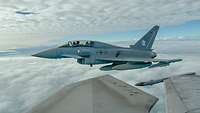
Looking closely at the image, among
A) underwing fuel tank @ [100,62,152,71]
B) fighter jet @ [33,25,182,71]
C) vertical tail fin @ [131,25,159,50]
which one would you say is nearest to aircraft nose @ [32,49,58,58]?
fighter jet @ [33,25,182,71]

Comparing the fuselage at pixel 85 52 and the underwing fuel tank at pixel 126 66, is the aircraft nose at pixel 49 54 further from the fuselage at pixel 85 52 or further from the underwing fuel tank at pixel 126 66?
the underwing fuel tank at pixel 126 66

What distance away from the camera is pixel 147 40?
45.0 metres

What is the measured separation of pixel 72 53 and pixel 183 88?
25.6m

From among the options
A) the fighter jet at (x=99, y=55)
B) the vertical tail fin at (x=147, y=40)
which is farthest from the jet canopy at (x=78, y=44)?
the vertical tail fin at (x=147, y=40)

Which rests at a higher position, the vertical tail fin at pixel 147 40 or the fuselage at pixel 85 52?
the vertical tail fin at pixel 147 40

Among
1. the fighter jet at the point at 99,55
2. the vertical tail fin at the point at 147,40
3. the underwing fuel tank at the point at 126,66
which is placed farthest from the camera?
the vertical tail fin at the point at 147,40

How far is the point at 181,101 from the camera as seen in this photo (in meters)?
5.61

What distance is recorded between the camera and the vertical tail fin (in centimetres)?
4347

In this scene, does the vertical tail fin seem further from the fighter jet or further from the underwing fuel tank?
the underwing fuel tank

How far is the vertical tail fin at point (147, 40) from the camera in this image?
43466 millimetres

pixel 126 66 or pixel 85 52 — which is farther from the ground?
pixel 85 52

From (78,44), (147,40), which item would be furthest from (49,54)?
(147,40)

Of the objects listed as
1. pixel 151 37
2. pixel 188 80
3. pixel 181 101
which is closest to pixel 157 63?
pixel 151 37

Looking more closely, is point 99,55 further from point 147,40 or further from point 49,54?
point 147,40
